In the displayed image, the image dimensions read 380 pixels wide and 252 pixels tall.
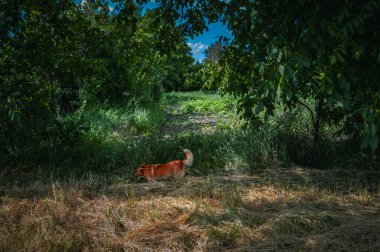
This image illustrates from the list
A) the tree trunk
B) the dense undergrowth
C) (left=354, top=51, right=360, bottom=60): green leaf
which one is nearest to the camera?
(left=354, top=51, right=360, bottom=60): green leaf

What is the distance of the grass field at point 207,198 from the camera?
9.26 feet

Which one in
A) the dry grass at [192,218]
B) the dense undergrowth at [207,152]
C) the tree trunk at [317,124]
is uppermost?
the tree trunk at [317,124]

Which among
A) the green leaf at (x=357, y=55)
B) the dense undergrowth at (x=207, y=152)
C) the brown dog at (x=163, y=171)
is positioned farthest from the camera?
the dense undergrowth at (x=207, y=152)

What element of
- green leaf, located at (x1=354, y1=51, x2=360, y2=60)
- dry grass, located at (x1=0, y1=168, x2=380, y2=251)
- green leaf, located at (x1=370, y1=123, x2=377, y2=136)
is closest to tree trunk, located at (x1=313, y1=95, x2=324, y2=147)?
dry grass, located at (x1=0, y1=168, x2=380, y2=251)

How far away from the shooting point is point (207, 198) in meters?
3.78

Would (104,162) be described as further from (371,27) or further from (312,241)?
(371,27)

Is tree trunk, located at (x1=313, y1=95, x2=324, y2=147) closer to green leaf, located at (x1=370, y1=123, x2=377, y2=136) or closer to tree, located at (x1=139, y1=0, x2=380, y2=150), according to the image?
tree, located at (x1=139, y1=0, x2=380, y2=150)

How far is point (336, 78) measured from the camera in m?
2.72

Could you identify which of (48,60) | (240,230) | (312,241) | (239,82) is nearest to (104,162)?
(48,60)

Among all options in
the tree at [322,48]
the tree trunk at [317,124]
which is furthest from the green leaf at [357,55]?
the tree trunk at [317,124]

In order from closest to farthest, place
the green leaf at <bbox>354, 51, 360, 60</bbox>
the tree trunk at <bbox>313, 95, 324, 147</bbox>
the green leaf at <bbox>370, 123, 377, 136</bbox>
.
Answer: the green leaf at <bbox>370, 123, 377, 136</bbox> → the green leaf at <bbox>354, 51, 360, 60</bbox> → the tree trunk at <bbox>313, 95, 324, 147</bbox>

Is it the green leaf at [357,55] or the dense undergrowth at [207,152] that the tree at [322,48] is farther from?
the dense undergrowth at [207,152]

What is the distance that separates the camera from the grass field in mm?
2822

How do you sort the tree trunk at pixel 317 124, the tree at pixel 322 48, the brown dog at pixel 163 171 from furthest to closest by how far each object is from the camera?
1. the tree trunk at pixel 317 124
2. the brown dog at pixel 163 171
3. the tree at pixel 322 48
